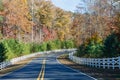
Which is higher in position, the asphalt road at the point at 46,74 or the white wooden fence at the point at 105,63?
the white wooden fence at the point at 105,63

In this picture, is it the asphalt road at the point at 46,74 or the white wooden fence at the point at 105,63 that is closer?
the asphalt road at the point at 46,74

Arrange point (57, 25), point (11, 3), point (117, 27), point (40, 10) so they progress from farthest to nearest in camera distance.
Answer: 1. point (57, 25)
2. point (40, 10)
3. point (11, 3)
4. point (117, 27)

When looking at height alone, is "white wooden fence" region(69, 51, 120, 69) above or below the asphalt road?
above

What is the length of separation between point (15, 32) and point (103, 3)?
36.3 m

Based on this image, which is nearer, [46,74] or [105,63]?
[46,74]

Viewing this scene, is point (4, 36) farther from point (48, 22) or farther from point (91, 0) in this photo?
point (48, 22)

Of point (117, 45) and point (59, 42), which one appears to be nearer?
point (117, 45)

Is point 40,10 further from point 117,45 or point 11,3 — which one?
point 117,45

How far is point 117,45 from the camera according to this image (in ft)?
155

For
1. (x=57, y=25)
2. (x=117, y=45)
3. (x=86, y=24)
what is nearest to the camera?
(x=117, y=45)

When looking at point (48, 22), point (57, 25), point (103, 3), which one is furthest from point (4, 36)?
point (57, 25)

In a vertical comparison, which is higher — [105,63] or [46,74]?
[105,63]

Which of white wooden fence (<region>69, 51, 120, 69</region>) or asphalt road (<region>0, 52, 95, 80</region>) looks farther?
white wooden fence (<region>69, 51, 120, 69</region>)

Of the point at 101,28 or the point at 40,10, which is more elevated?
the point at 40,10
